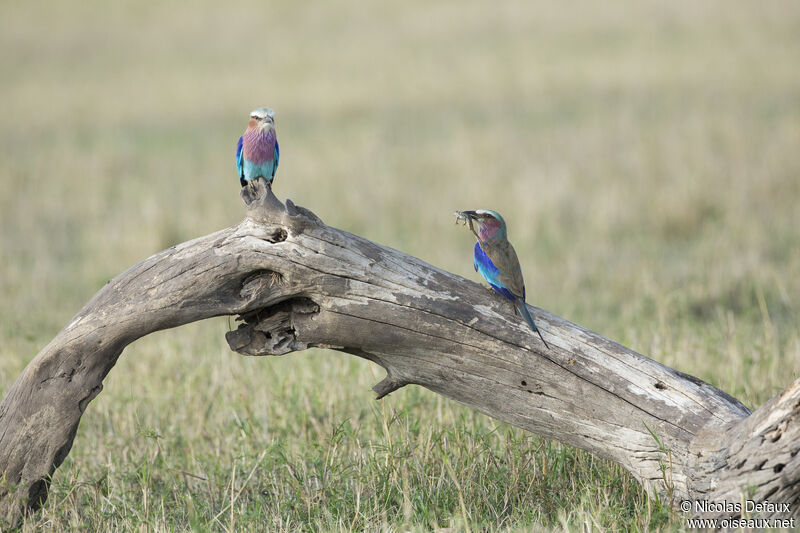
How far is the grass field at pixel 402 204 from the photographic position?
12.8 ft

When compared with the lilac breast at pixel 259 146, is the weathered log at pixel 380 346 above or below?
below

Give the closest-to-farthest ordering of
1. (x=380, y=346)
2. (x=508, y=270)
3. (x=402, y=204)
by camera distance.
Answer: (x=508, y=270) < (x=380, y=346) < (x=402, y=204)

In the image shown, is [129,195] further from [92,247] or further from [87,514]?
[87,514]

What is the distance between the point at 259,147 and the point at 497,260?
124 centimetres

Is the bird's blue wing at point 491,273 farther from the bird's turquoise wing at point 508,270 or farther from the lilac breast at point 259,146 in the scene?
the lilac breast at point 259,146

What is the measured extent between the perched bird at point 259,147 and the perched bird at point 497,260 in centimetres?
97

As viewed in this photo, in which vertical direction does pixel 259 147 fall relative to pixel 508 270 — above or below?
above

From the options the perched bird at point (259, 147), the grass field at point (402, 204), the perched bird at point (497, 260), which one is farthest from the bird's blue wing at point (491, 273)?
the perched bird at point (259, 147)

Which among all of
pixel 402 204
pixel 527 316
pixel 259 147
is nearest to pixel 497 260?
pixel 527 316

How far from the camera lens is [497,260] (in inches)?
135

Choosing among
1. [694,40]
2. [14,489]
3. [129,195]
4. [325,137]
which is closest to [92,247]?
[129,195]

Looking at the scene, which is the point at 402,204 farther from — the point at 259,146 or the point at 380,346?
the point at 380,346

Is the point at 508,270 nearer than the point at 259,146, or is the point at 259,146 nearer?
the point at 508,270

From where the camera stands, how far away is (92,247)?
8977 millimetres
